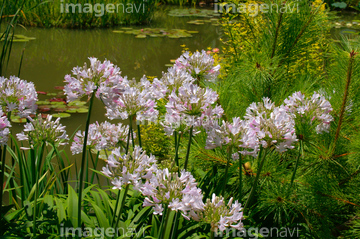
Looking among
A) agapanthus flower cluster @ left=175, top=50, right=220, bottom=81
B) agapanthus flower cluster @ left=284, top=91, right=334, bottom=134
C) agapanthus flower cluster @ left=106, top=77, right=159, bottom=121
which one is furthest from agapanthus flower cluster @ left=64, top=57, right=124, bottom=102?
agapanthus flower cluster @ left=284, top=91, right=334, bottom=134

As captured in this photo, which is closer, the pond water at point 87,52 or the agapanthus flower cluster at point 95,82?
the agapanthus flower cluster at point 95,82

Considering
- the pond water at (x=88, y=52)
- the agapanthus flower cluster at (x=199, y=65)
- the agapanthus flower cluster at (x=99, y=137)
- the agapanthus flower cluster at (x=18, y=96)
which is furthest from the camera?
the pond water at (x=88, y=52)

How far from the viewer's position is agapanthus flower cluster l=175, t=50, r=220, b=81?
5.83 feet

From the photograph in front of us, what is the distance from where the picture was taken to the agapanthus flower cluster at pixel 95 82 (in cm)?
134

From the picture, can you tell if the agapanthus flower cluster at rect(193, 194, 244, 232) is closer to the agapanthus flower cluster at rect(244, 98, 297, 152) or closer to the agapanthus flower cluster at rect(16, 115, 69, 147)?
the agapanthus flower cluster at rect(244, 98, 297, 152)

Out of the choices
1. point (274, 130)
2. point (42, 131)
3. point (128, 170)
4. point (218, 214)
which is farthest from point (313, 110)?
point (42, 131)

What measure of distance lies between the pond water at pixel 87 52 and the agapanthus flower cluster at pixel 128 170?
9.91 ft

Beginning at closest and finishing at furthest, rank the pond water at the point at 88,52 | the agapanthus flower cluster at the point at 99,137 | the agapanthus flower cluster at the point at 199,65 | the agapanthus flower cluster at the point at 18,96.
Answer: the agapanthus flower cluster at the point at 18,96 < the agapanthus flower cluster at the point at 199,65 < the agapanthus flower cluster at the point at 99,137 < the pond water at the point at 88,52

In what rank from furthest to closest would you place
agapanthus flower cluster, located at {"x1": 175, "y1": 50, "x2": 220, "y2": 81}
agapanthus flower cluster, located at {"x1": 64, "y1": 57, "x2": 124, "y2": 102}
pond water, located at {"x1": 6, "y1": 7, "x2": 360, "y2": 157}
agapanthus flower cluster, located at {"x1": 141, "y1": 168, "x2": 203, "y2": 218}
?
pond water, located at {"x1": 6, "y1": 7, "x2": 360, "y2": 157} < agapanthus flower cluster, located at {"x1": 175, "y1": 50, "x2": 220, "y2": 81} < agapanthus flower cluster, located at {"x1": 64, "y1": 57, "x2": 124, "y2": 102} < agapanthus flower cluster, located at {"x1": 141, "y1": 168, "x2": 203, "y2": 218}

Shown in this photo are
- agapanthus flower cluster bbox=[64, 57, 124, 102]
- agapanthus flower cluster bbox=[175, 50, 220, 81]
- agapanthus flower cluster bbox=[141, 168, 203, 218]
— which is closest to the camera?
agapanthus flower cluster bbox=[141, 168, 203, 218]

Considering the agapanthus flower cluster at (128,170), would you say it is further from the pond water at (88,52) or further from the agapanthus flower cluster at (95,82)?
the pond water at (88,52)

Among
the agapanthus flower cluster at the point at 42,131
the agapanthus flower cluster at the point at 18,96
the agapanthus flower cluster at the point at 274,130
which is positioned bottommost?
the agapanthus flower cluster at the point at 42,131

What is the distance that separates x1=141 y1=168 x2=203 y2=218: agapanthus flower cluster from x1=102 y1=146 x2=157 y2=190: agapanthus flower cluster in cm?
6

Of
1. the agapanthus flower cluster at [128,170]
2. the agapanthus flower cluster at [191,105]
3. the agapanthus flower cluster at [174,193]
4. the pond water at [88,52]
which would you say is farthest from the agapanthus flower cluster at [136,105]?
the pond water at [88,52]
